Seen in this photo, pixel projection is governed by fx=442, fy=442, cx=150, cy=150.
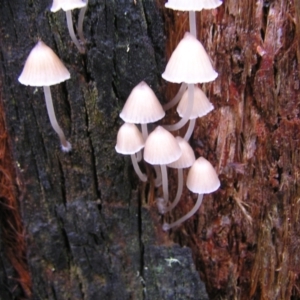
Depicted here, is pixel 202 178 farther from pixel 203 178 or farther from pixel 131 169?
pixel 131 169

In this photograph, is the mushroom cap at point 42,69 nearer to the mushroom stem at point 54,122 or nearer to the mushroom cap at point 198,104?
the mushroom stem at point 54,122

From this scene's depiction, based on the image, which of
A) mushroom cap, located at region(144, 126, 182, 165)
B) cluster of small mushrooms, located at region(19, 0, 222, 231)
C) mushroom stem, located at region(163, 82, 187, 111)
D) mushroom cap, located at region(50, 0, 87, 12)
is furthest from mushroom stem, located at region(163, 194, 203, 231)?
mushroom cap, located at region(50, 0, 87, 12)

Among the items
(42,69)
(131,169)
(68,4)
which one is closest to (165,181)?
(131,169)

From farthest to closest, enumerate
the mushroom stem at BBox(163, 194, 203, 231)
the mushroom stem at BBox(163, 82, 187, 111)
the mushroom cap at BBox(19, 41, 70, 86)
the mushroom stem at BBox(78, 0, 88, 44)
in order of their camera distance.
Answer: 1. the mushroom stem at BBox(163, 194, 203, 231)
2. the mushroom stem at BBox(163, 82, 187, 111)
3. the mushroom stem at BBox(78, 0, 88, 44)
4. the mushroom cap at BBox(19, 41, 70, 86)

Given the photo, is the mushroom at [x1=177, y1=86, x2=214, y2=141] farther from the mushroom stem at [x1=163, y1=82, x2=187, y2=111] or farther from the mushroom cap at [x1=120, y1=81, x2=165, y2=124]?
the mushroom cap at [x1=120, y1=81, x2=165, y2=124]

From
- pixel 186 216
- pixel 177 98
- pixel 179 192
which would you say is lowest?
pixel 186 216

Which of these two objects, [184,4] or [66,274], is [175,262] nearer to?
[66,274]

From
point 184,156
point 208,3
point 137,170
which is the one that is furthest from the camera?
point 137,170
